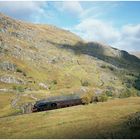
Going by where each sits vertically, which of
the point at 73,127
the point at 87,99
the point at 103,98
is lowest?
the point at 73,127

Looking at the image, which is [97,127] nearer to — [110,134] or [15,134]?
[110,134]

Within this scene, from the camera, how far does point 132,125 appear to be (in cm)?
5828

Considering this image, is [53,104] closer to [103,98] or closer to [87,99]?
[87,99]

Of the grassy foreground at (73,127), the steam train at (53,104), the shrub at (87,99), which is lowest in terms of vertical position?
the grassy foreground at (73,127)

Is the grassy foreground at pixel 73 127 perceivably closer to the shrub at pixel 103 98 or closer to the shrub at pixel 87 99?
the shrub at pixel 87 99

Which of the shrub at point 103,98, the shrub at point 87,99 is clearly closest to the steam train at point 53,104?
the shrub at point 87,99

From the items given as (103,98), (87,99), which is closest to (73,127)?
(87,99)

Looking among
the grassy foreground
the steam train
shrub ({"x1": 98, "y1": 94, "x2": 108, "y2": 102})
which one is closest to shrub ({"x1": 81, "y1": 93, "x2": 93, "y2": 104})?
shrub ({"x1": 98, "y1": 94, "x2": 108, "y2": 102})

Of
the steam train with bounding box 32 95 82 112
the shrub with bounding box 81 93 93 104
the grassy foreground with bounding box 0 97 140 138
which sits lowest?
the grassy foreground with bounding box 0 97 140 138

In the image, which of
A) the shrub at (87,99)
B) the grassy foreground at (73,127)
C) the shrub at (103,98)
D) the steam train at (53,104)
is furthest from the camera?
the shrub at (87,99)

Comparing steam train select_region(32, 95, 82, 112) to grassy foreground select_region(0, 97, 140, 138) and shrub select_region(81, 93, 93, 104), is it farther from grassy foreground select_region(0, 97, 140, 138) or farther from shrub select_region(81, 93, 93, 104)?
grassy foreground select_region(0, 97, 140, 138)

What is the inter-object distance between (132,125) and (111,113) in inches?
876

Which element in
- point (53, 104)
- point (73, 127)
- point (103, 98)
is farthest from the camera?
point (53, 104)

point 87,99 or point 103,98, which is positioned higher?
point 103,98
